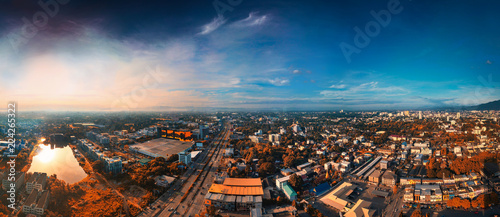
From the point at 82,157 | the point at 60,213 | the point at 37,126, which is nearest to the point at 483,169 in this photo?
the point at 60,213

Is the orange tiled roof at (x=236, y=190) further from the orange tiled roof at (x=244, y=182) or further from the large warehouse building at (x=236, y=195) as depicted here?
the orange tiled roof at (x=244, y=182)

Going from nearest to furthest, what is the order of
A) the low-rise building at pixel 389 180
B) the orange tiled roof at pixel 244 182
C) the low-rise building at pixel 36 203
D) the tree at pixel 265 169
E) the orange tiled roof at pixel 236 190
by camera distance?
the low-rise building at pixel 36 203 < the orange tiled roof at pixel 236 190 < the orange tiled roof at pixel 244 182 < the low-rise building at pixel 389 180 < the tree at pixel 265 169

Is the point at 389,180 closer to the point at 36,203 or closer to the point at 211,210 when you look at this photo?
the point at 211,210

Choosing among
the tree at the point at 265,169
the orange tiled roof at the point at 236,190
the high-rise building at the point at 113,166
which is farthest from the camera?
the tree at the point at 265,169

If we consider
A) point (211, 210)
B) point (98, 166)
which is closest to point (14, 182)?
point (98, 166)

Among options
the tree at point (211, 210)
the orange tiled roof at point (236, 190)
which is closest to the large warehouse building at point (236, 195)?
the orange tiled roof at point (236, 190)

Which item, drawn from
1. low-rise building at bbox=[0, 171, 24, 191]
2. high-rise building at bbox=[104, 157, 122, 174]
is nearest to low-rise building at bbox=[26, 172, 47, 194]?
low-rise building at bbox=[0, 171, 24, 191]
